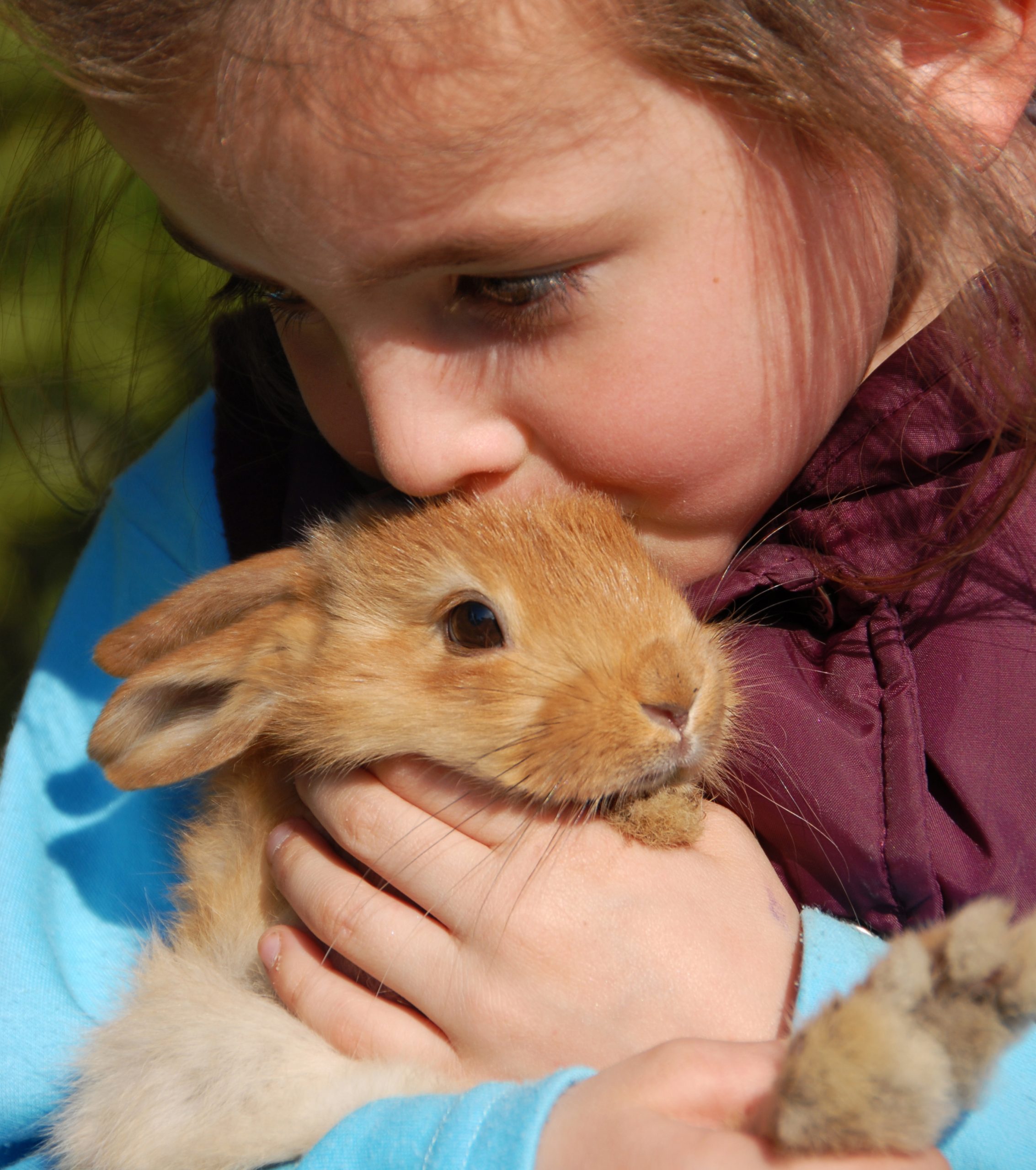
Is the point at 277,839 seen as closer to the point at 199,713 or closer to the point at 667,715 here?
the point at 199,713

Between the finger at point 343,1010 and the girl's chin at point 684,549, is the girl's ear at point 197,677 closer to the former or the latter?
the finger at point 343,1010

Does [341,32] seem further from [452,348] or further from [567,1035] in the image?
[567,1035]

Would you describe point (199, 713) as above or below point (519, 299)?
below

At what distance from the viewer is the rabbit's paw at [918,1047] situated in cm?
125

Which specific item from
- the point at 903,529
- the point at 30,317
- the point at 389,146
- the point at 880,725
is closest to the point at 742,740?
the point at 880,725

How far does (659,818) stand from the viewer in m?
1.93

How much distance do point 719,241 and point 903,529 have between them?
27.7 inches

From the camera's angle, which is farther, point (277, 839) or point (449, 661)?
point (277, 839)

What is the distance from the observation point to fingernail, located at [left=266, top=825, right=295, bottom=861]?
2.11 metres

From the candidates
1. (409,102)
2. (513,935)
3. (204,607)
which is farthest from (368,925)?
(409,102)

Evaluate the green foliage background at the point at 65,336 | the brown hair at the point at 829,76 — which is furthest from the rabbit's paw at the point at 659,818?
the green foliage background at the point at 65,336

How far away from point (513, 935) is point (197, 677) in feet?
2.49

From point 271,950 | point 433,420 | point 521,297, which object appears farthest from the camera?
point 271,950

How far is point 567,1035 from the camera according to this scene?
1.77 m
